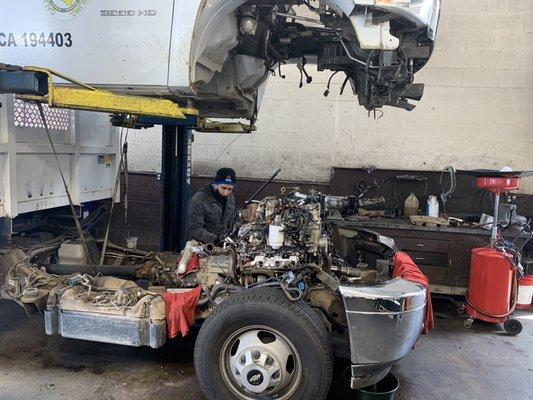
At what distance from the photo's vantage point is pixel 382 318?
2.60 meters

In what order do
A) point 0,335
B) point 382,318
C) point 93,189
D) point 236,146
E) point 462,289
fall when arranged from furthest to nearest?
point 236,146, point 462,289, point 93,189, point 0,335, point 382,318

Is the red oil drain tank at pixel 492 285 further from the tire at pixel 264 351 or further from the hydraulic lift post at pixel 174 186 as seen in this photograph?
the hydraulic lift post at pixel 174 186

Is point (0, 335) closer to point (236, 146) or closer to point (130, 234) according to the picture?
point (130, 234)

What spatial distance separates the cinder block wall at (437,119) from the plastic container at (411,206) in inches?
19.9

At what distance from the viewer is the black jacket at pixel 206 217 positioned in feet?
14.3

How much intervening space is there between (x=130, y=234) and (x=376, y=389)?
15.0 feet

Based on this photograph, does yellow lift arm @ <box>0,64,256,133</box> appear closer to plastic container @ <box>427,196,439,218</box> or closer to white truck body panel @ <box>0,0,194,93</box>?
white truck body panel @ <box>0,0,194,93</box>

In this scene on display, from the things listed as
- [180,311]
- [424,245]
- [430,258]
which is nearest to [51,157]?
[180,311]

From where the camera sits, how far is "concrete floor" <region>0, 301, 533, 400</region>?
9.84 feet

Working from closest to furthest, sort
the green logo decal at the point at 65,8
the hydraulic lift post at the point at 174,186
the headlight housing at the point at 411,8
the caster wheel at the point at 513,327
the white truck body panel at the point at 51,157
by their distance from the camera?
the headlight housing at the point at 411,8 → the green logo decal at the point at 65,8 → the white truck body panel at the point at 51,157 → the caster wheel at the point at 513,327 → the hydraulic lift post at the point at 174,186

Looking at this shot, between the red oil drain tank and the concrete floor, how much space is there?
0.31 metres

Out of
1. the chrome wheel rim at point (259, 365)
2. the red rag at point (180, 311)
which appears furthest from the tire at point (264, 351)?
the red rag at point (180, 311)

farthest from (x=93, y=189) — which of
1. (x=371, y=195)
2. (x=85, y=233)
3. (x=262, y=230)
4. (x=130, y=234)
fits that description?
(x=371, y=195)

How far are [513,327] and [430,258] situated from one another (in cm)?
105
